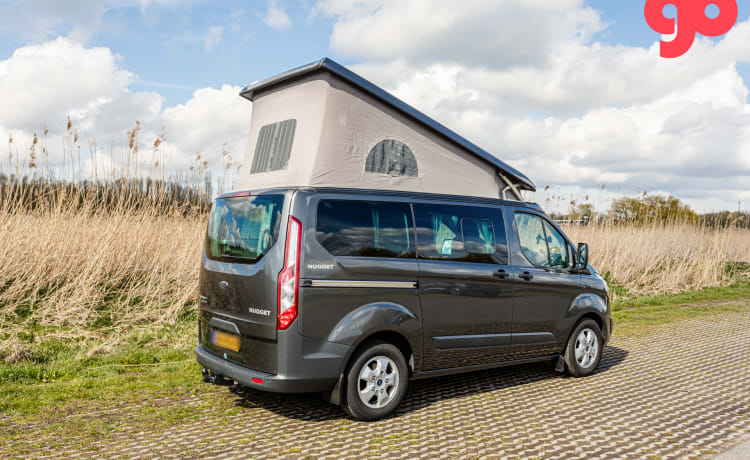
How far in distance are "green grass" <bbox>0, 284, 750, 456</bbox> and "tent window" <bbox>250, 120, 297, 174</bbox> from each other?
93.2 inches

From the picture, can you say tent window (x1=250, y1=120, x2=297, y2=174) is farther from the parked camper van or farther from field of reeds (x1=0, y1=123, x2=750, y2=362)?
field of reeds (x1=0, y1=123, x2=750, y2=362)

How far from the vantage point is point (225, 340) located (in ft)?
16.0

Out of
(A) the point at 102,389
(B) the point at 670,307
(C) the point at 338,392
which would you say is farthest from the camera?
(B) the point at 670,307

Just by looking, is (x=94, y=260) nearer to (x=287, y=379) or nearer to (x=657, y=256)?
(x=287, y=379)

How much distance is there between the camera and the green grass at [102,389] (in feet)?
14.9

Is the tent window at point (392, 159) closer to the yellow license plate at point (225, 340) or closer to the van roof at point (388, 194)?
the van roof at point (388, 194)

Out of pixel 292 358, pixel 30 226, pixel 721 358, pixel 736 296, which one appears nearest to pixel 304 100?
pixel 292 358

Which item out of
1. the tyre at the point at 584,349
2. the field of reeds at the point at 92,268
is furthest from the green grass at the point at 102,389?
the tyre at the point at 584,349

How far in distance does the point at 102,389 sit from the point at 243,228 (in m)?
2.24

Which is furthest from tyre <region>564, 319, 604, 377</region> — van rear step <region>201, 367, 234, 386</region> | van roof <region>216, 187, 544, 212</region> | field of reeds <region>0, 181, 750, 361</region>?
field of reeds <region>0, 181, 750, 361</region>

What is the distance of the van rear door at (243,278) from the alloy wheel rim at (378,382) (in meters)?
0.79

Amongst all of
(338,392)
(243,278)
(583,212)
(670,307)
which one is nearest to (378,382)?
(338,392)

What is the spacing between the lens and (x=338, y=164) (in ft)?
19.4

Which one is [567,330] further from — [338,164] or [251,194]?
[251,194]
